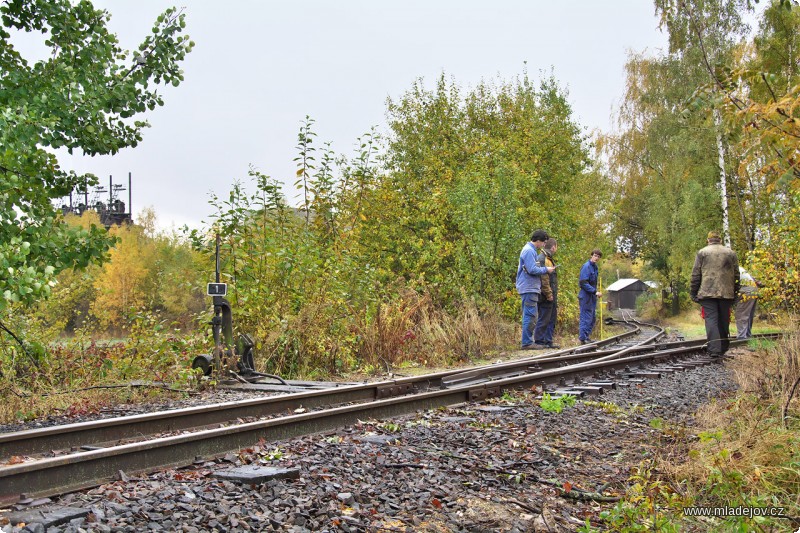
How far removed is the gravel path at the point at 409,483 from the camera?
11.9 feet

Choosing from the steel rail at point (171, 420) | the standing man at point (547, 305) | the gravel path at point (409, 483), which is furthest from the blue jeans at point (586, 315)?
the gravel path at point (409, 483)

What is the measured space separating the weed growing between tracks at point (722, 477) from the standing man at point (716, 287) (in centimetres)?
685

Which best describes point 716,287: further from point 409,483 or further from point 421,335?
point 409,483

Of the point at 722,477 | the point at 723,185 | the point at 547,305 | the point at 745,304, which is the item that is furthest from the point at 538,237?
the point at 723,185

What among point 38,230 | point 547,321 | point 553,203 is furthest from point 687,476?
point 553,203

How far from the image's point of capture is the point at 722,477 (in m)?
4.18

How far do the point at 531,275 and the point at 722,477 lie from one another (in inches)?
404

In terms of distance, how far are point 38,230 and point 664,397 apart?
6.82m

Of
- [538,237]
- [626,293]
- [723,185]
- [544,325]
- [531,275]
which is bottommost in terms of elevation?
[544,325]

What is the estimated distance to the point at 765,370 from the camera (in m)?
7.79

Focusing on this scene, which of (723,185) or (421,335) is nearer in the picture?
(421,335)

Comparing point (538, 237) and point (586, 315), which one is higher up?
point (538, 237)

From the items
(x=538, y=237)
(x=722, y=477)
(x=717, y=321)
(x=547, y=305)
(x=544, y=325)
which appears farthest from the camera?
(x=544, y=325)

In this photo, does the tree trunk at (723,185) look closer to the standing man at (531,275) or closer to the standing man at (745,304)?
the standing man at (745,304)
